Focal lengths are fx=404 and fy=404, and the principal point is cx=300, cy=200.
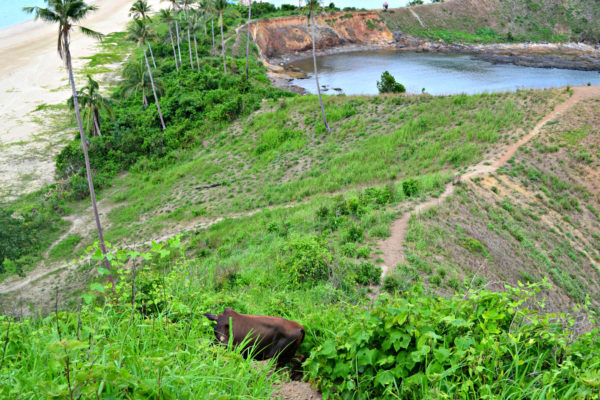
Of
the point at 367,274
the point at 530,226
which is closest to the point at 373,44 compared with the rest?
the point at 530,226

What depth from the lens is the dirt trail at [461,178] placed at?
13.3 metres

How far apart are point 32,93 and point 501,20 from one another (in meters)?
91.4

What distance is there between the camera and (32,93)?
56.4 m

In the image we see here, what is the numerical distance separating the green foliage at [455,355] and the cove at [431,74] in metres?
46.7

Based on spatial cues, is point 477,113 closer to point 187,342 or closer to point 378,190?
point 378,190

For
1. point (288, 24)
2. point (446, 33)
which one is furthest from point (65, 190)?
point (446, 33)

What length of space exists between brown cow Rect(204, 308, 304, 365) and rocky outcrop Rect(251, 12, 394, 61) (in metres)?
71.3

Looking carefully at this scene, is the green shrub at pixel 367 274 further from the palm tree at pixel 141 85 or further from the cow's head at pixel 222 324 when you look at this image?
the palm tree at pixel 141 85

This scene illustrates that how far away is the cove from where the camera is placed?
174 ft

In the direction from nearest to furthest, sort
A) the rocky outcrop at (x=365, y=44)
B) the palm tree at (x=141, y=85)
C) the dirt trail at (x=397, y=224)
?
the dirt trail at (x=397, y=224), the palm tree at (x=141, y=85), the rocky outcrop at (x=365, y=44)

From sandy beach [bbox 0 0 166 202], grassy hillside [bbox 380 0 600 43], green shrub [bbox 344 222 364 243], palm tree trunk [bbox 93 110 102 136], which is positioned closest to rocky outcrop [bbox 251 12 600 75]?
grassy hillside [bbox 380 0 600 43]

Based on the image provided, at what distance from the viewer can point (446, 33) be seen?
281 ft

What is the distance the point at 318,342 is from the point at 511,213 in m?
15.3

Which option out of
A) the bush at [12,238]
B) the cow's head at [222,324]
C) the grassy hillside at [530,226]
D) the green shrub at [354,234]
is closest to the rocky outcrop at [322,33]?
the bush at [12,238]
